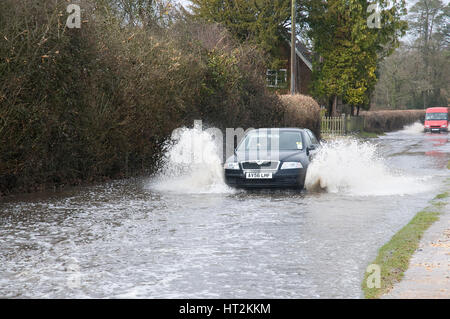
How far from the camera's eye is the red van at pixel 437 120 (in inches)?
2360

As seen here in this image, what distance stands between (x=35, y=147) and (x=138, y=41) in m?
5.44

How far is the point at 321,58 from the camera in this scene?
56062 mm

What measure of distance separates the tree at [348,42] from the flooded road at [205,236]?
3498 centimetres

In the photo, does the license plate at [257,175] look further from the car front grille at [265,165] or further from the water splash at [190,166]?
the water splash at [190,166]

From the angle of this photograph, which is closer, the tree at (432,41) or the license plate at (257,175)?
the license plate at (257,175)

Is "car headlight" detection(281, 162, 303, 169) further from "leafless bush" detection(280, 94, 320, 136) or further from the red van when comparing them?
the red van

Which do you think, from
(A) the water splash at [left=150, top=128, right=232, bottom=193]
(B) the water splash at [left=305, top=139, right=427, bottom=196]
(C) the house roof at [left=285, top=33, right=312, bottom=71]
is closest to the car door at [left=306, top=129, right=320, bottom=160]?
(B) the water splash at [left=305, top=139, right=427, bottom=196]

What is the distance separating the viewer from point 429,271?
22.5ft

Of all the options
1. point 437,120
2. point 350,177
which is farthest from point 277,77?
point 350,177

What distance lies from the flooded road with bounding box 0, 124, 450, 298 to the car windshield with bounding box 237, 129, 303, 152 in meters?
0.82

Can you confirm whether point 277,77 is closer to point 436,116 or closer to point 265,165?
point 436,116

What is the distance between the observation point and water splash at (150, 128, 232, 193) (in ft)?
51.5

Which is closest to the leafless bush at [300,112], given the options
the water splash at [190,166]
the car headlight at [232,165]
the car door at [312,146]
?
the water splash at [190,166]
